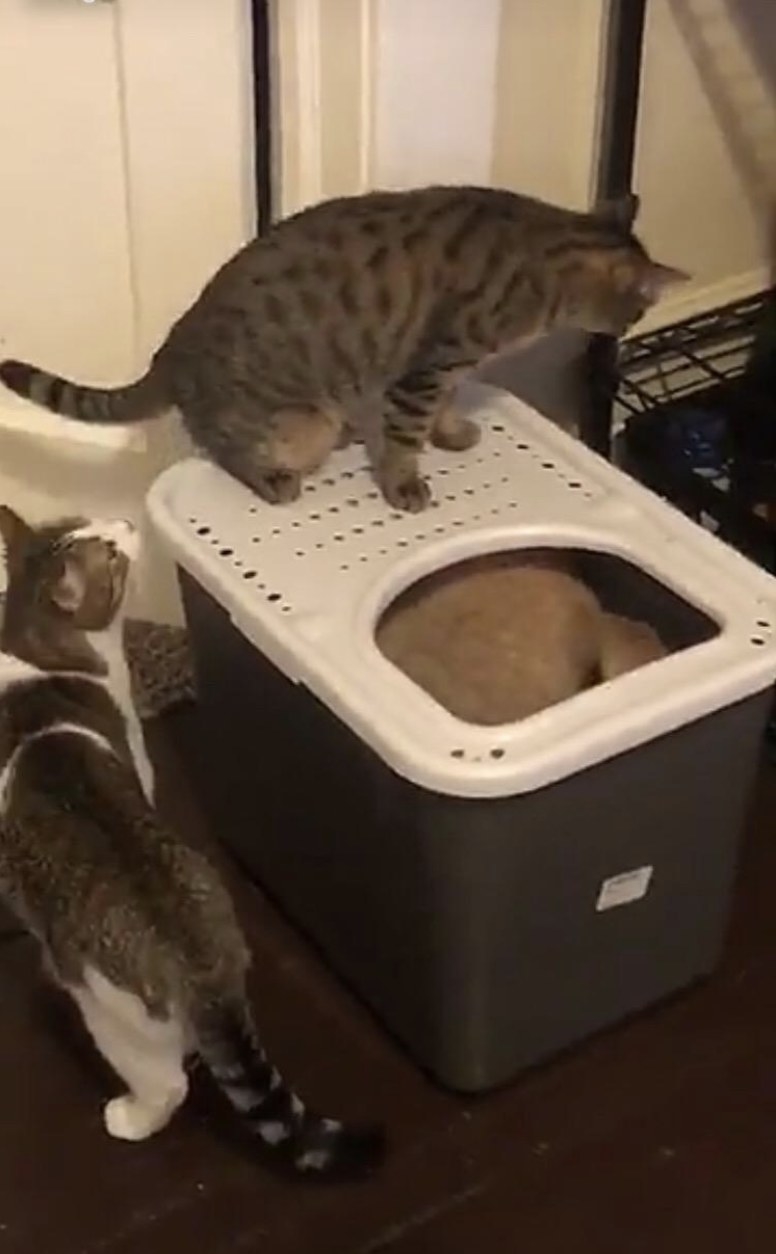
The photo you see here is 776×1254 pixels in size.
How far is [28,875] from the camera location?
1.33 meters

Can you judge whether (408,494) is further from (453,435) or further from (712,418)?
(712,418)

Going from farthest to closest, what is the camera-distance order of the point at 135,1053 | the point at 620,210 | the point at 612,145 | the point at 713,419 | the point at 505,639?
the point at 713,419 → the point at 612,145 → the point at 620,210 → the point at 505,639 → the point at 135,1053

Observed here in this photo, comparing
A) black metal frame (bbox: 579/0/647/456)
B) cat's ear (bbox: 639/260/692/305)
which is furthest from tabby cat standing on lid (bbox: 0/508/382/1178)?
black metal frame (bbox: 579/0/647/456)

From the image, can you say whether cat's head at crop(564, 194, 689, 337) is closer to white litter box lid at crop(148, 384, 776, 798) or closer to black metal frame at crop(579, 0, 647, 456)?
white litter box lid at crop(148, 384, 776, 798)

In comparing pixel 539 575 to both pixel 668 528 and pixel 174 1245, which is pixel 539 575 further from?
pixel 174 1245

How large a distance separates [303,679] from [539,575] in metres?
0.24

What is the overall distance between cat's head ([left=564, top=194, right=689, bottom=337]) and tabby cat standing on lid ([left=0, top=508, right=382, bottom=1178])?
400 millimetres

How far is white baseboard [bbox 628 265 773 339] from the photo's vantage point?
2014 mm

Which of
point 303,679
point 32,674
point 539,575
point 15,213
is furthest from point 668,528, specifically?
point 15,213

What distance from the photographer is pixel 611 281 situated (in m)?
1.55

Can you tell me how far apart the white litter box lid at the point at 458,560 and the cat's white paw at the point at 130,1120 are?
0.34 meters

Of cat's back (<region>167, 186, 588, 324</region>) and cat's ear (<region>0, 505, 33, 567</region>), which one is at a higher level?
cat's back (<region>167, 186, 588, 324</region>)

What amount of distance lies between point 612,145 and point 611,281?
320 millimetres

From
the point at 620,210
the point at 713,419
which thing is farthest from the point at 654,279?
the point at 713,419
